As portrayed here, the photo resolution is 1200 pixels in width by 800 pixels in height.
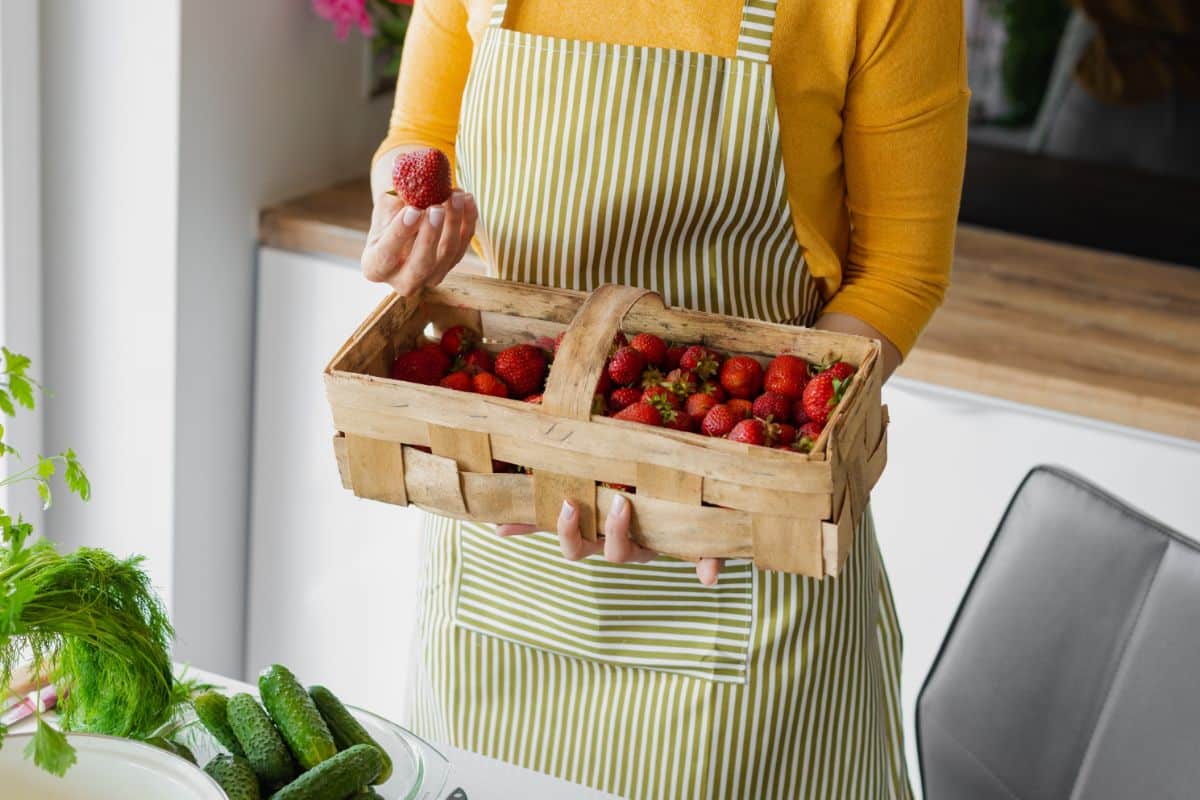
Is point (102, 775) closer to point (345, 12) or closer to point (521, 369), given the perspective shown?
point (521, 369)

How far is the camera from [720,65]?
3.57 feet

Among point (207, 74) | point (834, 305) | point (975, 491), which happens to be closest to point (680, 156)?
point (834, 305)

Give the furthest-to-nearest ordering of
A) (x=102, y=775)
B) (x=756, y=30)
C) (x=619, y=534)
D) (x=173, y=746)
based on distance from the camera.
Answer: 1. (x=756, y=30)
2. (x=619, y=534)
3. (x=173, y=746)
4. (x=102, y=775)

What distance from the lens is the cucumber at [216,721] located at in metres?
0.89

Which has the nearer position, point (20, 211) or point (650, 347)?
point (650, 347)

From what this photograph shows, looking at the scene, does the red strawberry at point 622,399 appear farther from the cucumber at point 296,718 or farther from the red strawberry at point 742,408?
the cucumber at point 296,718

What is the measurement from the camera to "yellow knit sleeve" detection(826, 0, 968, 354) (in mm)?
1060

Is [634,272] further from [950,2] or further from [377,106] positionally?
[377,106]

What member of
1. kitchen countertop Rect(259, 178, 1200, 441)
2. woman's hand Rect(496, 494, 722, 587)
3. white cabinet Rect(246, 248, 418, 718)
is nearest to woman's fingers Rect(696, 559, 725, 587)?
woman's hand Rect(496, 494, 722, 587)

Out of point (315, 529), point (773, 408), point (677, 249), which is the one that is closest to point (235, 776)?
point (773, 408)

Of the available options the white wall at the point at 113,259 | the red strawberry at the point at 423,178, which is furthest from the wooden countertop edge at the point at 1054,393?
the white wall at the point at 113,259

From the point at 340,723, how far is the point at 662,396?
307 mm

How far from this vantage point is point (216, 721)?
0.89 metres

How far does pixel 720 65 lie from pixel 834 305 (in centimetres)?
22
